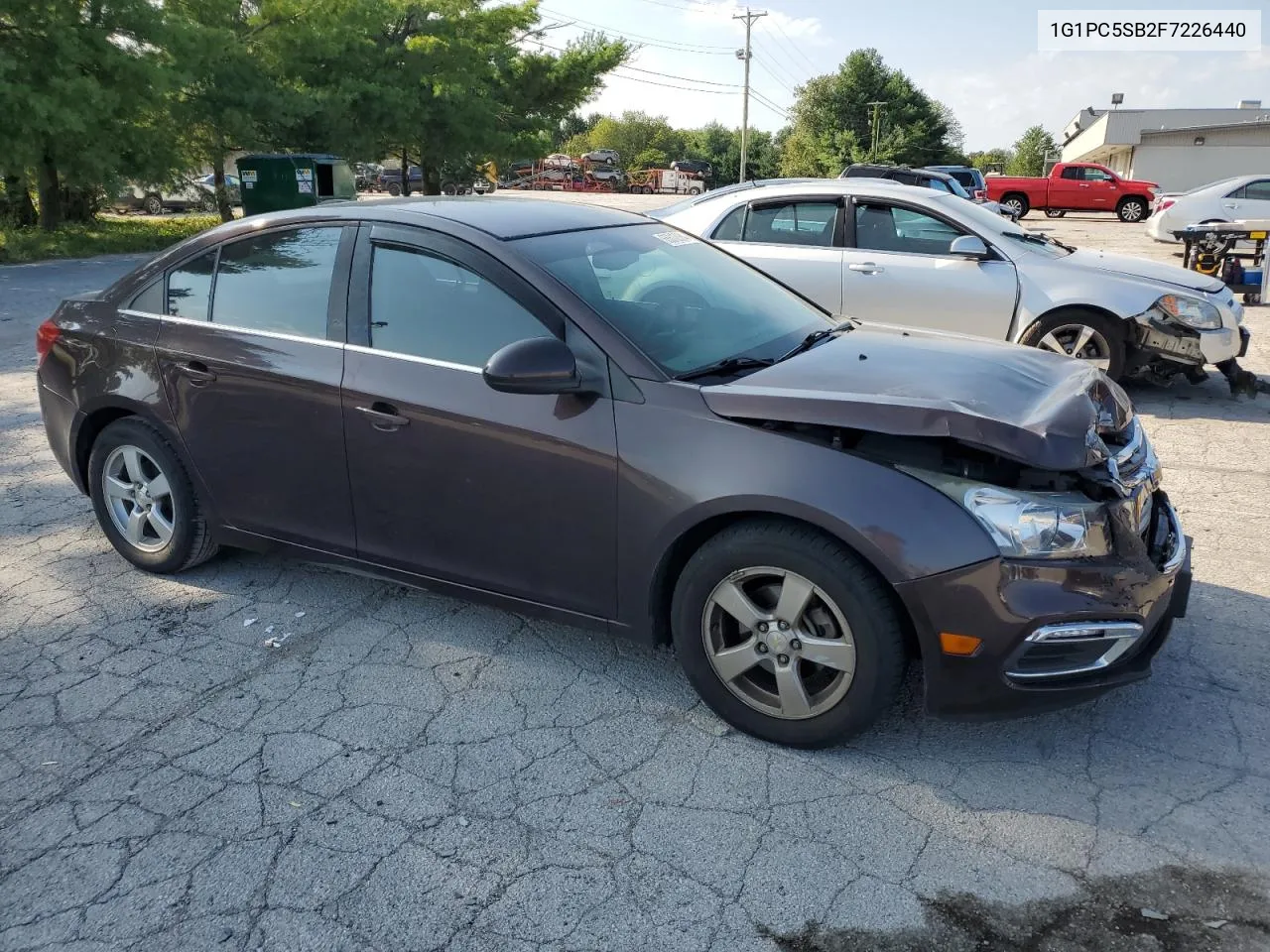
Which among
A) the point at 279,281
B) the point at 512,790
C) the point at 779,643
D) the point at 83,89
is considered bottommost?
the point at 512,790

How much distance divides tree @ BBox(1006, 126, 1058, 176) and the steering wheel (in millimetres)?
110972

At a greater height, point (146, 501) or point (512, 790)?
point (146, 501)

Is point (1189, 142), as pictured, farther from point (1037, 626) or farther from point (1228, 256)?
point (1037, 626)

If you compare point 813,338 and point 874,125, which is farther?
point 874,125

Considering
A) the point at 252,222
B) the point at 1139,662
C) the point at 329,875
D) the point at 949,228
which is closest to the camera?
the point at 329,875

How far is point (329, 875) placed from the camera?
2.53m

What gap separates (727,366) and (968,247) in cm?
456

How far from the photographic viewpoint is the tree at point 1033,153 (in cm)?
10722

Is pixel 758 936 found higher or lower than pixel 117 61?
lower

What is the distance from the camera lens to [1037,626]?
8.73 feet

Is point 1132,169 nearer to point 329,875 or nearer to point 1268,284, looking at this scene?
point 1268,284

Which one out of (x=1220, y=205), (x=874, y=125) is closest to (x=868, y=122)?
(x=874, y=125)

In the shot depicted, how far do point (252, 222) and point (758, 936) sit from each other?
330cm

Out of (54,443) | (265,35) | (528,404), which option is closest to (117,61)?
(265,35)
